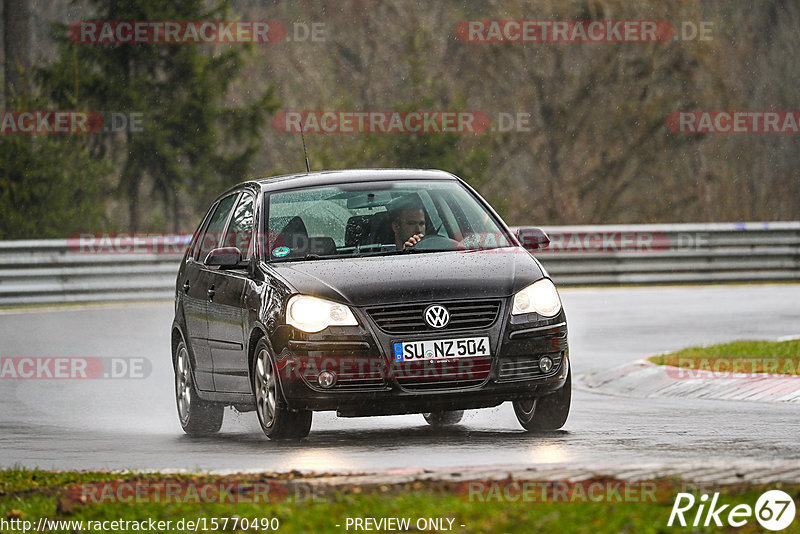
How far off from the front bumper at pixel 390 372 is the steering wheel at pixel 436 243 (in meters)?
0.99

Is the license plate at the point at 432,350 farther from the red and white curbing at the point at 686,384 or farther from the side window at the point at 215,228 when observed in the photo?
the red and white curbing at the point at 686,384

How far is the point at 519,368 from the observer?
10.1 metres

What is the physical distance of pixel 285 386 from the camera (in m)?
10.0

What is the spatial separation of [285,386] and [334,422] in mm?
2474

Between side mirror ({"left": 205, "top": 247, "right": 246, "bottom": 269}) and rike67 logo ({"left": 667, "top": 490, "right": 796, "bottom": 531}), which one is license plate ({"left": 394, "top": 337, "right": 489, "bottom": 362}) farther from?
rike67 logo ({"left": 667, "top": 490, "right": 796, "bottom": 531})

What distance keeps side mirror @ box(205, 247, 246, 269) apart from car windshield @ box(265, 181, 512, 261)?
0.22m

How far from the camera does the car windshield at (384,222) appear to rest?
35.6 ft

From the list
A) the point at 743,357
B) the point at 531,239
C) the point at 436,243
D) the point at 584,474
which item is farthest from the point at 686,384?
the point at 584,474

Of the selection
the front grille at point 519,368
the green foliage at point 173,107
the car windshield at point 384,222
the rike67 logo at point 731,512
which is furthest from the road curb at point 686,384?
the green foliage at point 173,107

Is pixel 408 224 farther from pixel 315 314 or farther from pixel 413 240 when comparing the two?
pixel 315 314

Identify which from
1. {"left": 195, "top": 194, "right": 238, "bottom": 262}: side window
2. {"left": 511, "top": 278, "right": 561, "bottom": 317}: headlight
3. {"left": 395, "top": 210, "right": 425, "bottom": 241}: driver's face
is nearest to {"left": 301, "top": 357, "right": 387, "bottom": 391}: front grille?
{"left": 511, "top": 278, "right": 561, "bottom": 317}: headlight

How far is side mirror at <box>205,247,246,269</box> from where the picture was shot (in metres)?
10.8

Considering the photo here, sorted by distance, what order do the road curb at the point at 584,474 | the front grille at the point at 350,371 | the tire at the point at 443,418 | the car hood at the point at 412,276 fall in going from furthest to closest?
the tire at the point at 443,418 → the car hood at the point at 412,276 → the front grille at the point at 350,371 → the road curb at the point at 584,474

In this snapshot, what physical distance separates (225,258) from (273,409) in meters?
1.11
